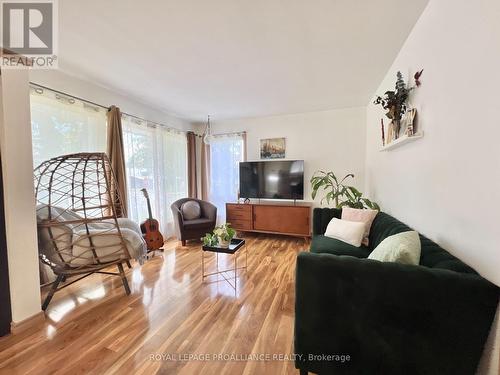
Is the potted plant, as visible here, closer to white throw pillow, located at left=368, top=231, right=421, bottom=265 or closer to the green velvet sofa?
white throw pillow, located at left=368, top=231, right=421, bottom=265

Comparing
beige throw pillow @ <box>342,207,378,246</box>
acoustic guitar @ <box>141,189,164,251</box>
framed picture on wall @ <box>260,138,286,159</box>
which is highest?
framed picture on wall @ <box>260,138,286,159</box>

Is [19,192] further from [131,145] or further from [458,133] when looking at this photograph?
[458,133]

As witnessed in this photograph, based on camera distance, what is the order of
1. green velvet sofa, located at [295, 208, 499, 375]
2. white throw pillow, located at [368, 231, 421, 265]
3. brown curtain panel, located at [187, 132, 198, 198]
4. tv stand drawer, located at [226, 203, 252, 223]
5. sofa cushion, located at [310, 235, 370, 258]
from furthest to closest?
brown curtain panel, located at [187, 132, 198, 198] < tv stand drawer, located at [226, 203, 252, 223] < sofa cushion, located at [310, 235, 370, 258] < white throw pillow, located at [368, 231, 421, 265] < green velvet sofa, located at [295, 208, 499, 375]

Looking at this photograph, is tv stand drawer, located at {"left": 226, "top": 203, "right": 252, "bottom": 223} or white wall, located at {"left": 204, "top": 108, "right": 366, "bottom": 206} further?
tv stand drawer, located at {"left": 226, "top": 203, "right": 252, "bottom": 223}

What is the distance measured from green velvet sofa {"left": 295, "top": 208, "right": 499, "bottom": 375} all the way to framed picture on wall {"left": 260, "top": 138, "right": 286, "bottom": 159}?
3.34 metres

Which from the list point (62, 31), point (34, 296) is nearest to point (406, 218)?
point (34, 296)

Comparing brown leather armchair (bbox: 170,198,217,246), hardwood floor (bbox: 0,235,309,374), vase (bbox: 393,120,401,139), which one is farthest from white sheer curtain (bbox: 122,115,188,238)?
vase (bbox: 393,120,401,139)

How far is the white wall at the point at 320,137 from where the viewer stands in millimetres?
3895

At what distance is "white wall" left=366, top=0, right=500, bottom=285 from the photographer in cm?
97

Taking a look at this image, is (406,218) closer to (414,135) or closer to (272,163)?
(414,135)

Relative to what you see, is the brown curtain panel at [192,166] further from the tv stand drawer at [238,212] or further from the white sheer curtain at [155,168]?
the tv stand drawer at [238,212]

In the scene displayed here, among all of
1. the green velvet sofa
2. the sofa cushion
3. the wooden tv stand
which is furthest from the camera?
the wooden tv stand

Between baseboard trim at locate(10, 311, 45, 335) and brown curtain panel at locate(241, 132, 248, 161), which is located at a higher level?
brown curtain panel at locate(241, 132, 248, 161)

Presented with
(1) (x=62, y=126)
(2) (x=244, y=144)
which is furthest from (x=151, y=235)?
(2) (x=244, y=144)
